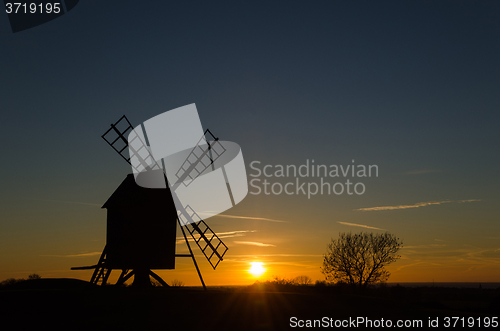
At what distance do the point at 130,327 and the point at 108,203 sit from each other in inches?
Result: 445

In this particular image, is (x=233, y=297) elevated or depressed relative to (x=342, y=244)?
depressed

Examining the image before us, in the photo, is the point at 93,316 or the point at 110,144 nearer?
the point at 93,316

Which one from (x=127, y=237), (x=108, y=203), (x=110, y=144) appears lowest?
(x=127, y=237)

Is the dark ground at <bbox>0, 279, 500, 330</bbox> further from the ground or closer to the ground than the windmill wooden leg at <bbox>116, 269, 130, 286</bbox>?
closer to the ground

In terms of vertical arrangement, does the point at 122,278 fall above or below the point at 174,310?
above

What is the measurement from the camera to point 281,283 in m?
38.8

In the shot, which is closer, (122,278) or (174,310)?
(174,310)

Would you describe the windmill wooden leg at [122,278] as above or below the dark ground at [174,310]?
above

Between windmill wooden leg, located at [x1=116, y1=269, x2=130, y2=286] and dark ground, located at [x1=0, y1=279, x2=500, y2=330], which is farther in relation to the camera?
windmill wooden leg, located at [x1=116, y1=269, x2=130, y2=286]

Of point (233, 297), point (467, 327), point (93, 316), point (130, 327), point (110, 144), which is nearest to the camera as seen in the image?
point (130, 327)

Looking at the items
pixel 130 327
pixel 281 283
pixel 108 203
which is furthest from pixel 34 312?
pixel 281 283

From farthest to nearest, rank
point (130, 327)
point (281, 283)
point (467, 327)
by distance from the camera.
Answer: point (281, 283) < point (467, 327) < point (130, 327)

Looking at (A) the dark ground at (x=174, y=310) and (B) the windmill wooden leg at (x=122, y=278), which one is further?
(B) the windmill wooden leg at (x=122, y=278)

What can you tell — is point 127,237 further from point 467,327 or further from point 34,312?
point 467,327
